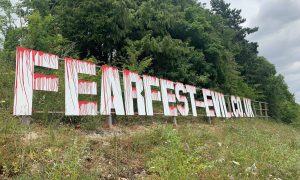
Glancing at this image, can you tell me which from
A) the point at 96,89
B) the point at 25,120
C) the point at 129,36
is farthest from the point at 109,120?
the point at 129,36

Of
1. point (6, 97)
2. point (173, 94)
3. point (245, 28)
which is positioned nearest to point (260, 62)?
point (245, 28)

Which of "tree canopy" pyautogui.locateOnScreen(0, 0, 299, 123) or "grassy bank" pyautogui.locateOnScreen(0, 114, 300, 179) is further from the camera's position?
"tree canopy" pyautogui.locateOnScreen(0, 0, 299, 123)

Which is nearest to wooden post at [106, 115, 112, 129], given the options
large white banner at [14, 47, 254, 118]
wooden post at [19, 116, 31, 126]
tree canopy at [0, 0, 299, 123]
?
large white banner at [14, 47, 254, 118]

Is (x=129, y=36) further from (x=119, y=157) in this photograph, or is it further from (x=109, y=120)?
(x=119, y=157)

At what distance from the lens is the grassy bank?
5137mm

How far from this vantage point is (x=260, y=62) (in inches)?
1283

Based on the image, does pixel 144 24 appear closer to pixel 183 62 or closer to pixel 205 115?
pixel 183 62

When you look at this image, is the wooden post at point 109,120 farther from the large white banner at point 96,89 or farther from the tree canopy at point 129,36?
the tree canopy at point 129,36

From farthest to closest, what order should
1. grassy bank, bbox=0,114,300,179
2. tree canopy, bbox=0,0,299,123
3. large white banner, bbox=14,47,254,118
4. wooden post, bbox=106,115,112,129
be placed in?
tree canopy, bbox=0,0,299,123, wooden post, bbox=106,115,112,129, large white banner, bbox=14,47,254,118, grassy bank, bbox=0,114,300,179

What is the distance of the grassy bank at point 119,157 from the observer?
514 centimetres

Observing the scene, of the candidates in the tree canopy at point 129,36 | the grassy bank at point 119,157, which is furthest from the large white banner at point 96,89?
the tree canopy at point 129,36

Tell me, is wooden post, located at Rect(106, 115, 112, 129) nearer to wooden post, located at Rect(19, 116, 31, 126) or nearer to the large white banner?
the large white banner

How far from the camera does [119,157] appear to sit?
6605 millimetres

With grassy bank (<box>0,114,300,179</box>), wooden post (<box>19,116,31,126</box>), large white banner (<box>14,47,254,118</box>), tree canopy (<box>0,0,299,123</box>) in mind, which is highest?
tree canopy (<box>0,0,299,123</box>)
